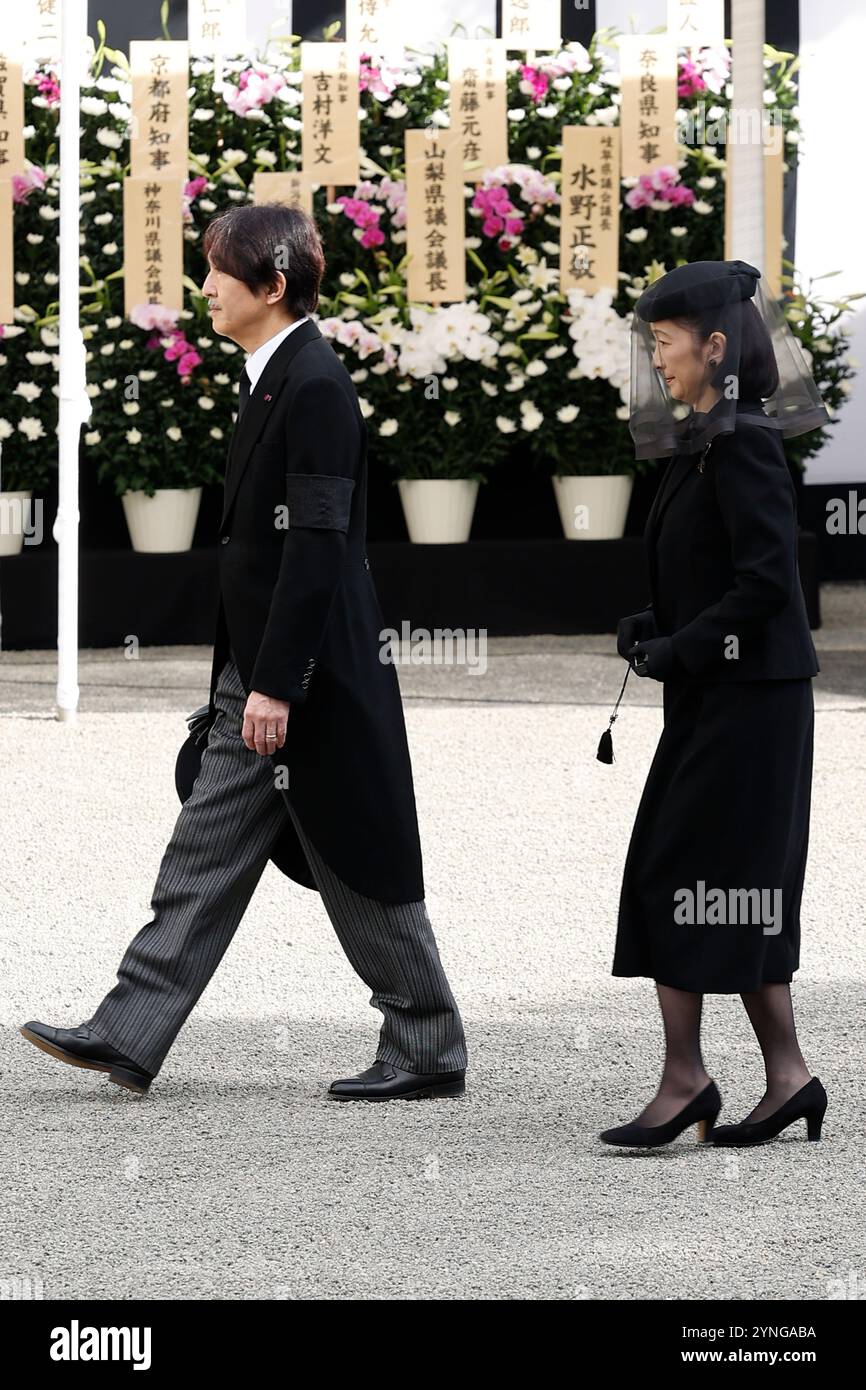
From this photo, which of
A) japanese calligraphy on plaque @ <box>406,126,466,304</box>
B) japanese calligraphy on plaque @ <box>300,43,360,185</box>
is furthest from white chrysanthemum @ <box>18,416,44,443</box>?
japanese calligraphy on plaque @ <box>406,126,466,304</box>

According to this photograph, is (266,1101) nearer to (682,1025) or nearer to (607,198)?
(682,1025)

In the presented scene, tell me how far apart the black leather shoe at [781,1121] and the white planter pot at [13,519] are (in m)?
6.49

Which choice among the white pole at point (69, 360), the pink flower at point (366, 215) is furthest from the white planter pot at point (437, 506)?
the white pole at point (69, 360)

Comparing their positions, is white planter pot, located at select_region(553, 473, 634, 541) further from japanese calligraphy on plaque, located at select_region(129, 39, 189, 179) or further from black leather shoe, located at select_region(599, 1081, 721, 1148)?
black leather shoe, located at select_region(599, 1081, 721, 1148)

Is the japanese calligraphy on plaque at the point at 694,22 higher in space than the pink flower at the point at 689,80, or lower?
higher

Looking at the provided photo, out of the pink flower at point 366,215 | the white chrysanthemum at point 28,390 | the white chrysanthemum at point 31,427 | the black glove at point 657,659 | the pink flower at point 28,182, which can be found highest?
the pink flower at point 28,182

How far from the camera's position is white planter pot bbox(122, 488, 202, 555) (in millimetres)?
9680

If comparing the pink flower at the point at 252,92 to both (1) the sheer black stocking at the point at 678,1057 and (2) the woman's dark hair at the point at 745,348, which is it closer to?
(2) the woman's dark hair at the point at 745,348

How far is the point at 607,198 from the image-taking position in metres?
9.56

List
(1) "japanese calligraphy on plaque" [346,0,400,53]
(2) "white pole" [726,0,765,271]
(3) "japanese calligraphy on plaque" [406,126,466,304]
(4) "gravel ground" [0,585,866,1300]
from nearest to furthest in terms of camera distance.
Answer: (4) "gravel ground" [0,585,866,1300]
(2) "white pole" [726,0,765,271]
(1) "japanese calligraphy on plaque" [346,0,400,53]
(3) "japanese calligraphy on plaque" [406,126,466,304]

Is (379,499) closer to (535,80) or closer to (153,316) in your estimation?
(153,316)

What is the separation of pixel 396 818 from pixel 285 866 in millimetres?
271

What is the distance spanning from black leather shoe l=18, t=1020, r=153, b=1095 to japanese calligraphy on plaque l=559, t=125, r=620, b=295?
6.30 m

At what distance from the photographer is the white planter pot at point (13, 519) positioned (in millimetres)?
9562
